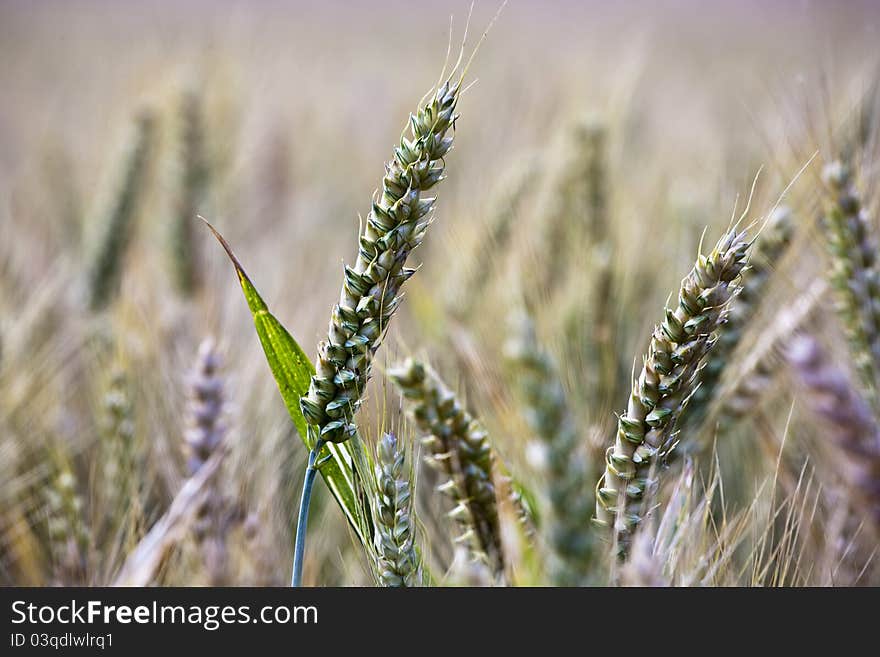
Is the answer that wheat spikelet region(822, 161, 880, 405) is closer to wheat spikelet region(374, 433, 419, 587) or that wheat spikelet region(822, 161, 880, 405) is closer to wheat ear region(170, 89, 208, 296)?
wheat spikelet region(374, 433, 419, 587)

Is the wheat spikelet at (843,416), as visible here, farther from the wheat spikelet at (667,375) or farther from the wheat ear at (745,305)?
the wheat ear at (745,305)

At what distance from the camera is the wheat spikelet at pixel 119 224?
1.50 m

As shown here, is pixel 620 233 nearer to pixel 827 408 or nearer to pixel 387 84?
pixel 827 408

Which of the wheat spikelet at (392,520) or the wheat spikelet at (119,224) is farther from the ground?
the wheat spikelet at (119,224)

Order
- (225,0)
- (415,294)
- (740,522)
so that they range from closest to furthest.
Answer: (740,522), (415,294), (225,0)

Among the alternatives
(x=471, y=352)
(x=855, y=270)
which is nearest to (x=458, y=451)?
(x=471, y=352)

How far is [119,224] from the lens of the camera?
5.04ft

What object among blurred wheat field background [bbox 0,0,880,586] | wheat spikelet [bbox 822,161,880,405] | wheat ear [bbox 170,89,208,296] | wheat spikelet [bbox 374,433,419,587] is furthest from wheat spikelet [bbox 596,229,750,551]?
wheat ear [bbox 170,89,208,296]

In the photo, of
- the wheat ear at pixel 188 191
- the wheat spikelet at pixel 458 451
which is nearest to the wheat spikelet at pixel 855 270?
the wheat spikelet at pixel 458 451

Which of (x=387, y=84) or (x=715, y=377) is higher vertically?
(x=387, y=84)

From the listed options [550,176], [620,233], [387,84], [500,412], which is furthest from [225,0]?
[500,412]

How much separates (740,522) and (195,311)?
1.00 meters

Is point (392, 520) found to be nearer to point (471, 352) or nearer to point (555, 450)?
point (555, 450)

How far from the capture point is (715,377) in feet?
2.64
